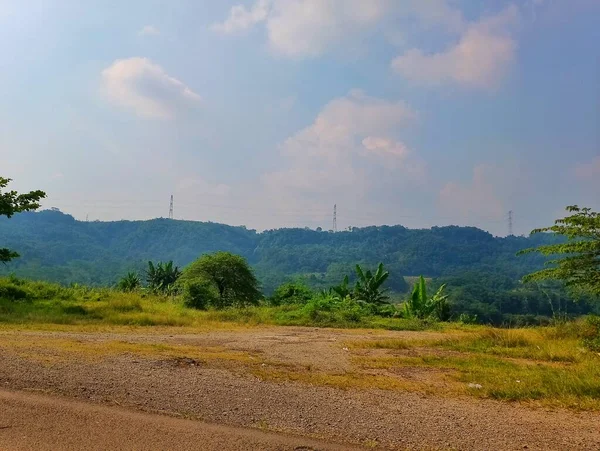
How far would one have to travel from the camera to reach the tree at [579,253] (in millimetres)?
13023

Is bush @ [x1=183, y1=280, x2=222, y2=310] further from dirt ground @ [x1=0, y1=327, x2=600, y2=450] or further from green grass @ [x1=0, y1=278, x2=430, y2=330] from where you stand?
dirt ground @ [x1=0, y1=327, x2=600, y2=450]

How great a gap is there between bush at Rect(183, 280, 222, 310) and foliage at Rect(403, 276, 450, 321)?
1096 cm

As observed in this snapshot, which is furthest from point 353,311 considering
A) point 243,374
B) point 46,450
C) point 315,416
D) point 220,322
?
point 46,450

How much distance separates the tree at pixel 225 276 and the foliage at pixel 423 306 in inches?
404

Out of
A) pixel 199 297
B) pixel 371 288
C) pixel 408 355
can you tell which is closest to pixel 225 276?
pixel 199 297

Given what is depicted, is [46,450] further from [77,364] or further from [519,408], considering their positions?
[519,408]

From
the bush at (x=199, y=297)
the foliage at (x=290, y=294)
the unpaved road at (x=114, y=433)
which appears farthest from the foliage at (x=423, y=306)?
the unpaved road at (x=114, y=433)

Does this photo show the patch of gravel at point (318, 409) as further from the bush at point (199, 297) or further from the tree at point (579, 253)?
the bush at point (199, 297)

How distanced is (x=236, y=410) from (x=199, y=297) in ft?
73.5

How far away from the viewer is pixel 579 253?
1346 centimetres

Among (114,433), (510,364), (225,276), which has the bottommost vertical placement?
(510,364)

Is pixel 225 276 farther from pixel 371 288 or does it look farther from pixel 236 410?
pixel 236 410

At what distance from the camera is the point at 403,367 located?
1030 cm

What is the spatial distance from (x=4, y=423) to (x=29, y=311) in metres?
16.4
